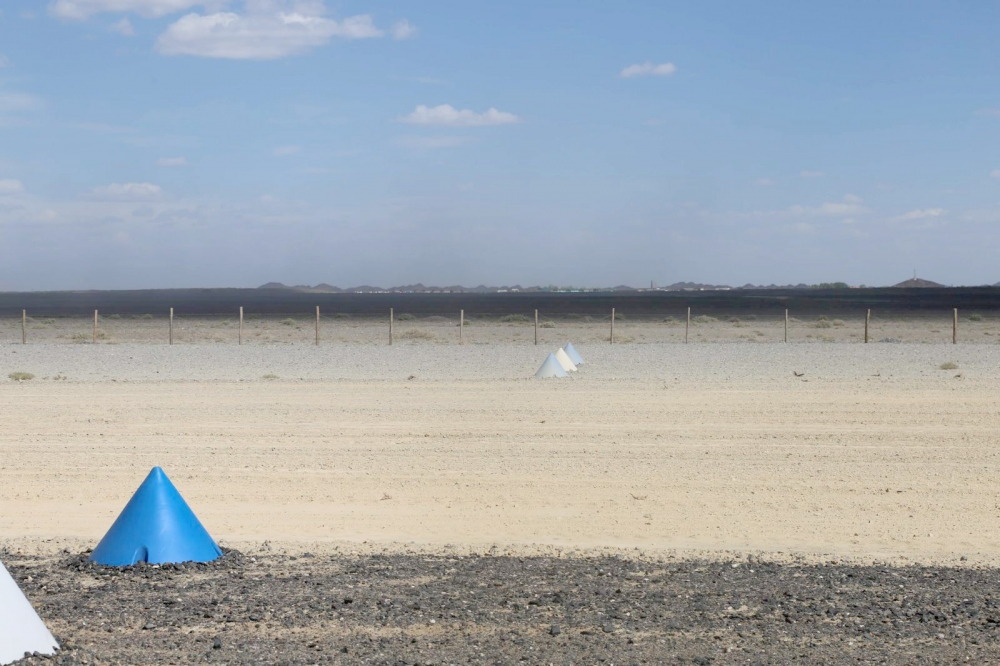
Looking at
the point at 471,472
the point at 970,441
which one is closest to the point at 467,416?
the point at 471,472

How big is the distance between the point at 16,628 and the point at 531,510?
5.26 m

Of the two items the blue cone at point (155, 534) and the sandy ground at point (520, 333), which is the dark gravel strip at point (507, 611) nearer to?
the blue cone at point (155, 534)

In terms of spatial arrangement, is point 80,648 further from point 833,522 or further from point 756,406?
point 756,406

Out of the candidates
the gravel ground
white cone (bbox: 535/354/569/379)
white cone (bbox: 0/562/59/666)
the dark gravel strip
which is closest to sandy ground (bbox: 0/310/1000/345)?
the gravel ground

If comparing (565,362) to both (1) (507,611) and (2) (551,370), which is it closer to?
(2) (551,370)

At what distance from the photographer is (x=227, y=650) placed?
5.59 m

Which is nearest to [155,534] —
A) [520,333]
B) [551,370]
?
[551,370]

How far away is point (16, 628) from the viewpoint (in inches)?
208

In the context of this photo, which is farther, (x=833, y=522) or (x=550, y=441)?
(x=550, y=441)

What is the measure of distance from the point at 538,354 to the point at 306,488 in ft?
73.2

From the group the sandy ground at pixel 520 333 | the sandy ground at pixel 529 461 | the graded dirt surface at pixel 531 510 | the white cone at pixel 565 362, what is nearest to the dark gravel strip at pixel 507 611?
the graded dirt surface at pixel 531 510

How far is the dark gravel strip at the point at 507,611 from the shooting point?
555 cm

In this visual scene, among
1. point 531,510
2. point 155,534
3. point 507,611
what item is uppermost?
point 155,534

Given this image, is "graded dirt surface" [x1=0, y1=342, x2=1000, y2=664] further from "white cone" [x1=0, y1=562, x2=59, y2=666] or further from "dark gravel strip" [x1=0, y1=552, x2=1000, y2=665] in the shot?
"white cone" [x1=0, y1=562, x2=59, y2=666]
